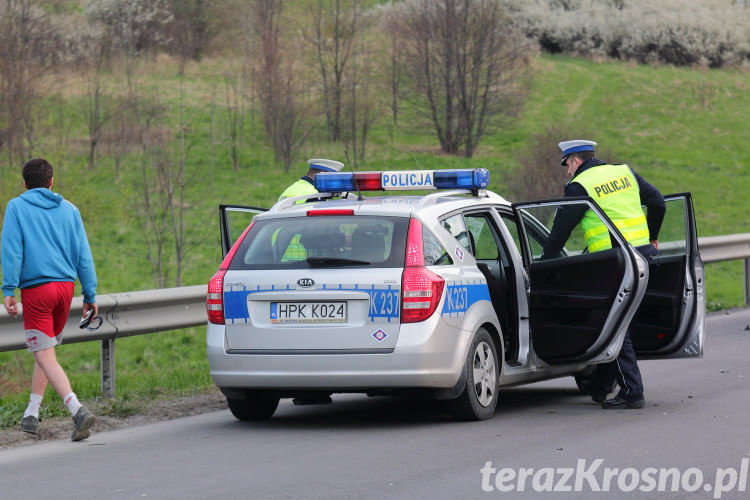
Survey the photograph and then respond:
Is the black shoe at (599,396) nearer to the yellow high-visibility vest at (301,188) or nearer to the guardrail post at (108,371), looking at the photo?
the yellow high-visibility vest at (301,188)

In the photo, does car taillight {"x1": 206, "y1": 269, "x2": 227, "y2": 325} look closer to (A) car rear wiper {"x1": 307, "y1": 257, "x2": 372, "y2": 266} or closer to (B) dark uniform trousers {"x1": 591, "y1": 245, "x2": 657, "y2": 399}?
(A) car rear wiper {"x1": 307, "y1": 257, "x2": 372, "y2": 266}

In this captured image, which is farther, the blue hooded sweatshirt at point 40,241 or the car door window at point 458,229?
the car door window at point 458,229

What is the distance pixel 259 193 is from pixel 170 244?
1096 cm

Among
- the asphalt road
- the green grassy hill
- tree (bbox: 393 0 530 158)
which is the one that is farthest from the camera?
tree (bbox: 393 0 530 158)

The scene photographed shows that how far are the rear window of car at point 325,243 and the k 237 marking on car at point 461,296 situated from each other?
1.26ft

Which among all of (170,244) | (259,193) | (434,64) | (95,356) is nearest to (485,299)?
(95,356)

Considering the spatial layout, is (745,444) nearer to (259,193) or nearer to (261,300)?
(261,300)

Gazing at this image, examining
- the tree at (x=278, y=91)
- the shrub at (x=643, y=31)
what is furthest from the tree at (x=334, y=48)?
the shrub at (x=643, y=31)

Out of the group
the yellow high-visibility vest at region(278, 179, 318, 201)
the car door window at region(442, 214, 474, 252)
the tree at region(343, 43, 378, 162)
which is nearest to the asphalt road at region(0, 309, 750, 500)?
the car door window at region(442, 214, 474, 252)

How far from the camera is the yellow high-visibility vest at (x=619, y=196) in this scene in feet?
29.0

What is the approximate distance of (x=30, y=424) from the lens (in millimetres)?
7742

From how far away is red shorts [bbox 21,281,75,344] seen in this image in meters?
7.54

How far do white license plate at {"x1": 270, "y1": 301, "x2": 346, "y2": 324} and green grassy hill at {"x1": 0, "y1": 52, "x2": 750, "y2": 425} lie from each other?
72.2 inches

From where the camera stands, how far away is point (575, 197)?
27.4ft
